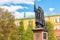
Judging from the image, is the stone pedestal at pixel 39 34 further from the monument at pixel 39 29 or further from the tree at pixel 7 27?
the tree at pixel 7 27

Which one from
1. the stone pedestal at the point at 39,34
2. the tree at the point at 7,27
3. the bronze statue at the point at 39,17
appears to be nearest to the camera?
the stone pedestal at the point at 39,34

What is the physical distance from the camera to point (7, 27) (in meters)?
20.2

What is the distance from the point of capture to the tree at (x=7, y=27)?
789 inches

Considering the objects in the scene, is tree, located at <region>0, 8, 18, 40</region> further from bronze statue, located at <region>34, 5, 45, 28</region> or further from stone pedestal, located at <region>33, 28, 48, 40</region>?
stone pedestal, located at <region>33, 28, 48, 40</region>

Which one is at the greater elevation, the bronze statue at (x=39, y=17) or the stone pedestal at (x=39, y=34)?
the bronze statue at (x=39, y=17)

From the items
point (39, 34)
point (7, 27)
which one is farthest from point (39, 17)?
point (7, 27)

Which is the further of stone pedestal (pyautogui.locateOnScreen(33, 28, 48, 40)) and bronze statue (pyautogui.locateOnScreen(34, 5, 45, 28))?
bronze statue (pyautogui.locateOnScreen(34, 5, 45, 28))

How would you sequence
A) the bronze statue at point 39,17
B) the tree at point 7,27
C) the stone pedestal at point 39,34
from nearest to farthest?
1. the stone pedestal at point 39,34
2. the bronze statue at point 39,17
3. the tree at point 7,27

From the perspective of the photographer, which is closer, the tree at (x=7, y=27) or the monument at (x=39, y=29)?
the monument at (x=39, y=29)

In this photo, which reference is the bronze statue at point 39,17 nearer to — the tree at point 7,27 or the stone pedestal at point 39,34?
the stone pedestal at point 39,34

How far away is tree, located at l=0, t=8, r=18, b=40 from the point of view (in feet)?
65.7

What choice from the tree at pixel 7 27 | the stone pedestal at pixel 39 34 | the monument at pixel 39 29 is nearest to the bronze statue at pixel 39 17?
the monument at pixel 39 29

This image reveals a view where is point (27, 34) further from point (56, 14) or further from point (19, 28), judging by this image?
point (56, 14)

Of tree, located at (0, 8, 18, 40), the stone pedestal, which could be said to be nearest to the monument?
the stone pedestal
